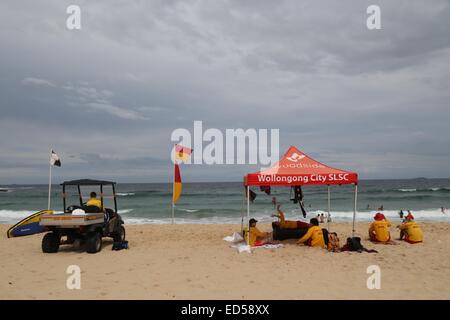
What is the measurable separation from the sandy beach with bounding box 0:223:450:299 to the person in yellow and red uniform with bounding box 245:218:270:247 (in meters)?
0.66

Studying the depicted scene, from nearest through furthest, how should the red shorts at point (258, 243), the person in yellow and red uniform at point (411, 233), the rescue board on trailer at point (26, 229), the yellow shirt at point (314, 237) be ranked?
the yellow shirt at point (314, 237) < the red shorts at point (258, 243) < the person in yellow and red uniform at point (411, 233) < the rescue board on trailer at point (26, 229)

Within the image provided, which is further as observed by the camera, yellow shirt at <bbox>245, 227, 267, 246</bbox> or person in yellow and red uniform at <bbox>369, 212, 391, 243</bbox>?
person in yellow and red uniform at <bbox>369, 212, 391, 243</bbox>

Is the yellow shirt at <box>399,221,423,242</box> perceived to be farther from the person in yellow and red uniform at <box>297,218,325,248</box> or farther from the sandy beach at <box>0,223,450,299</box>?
the person in yellow and red uniform at <box>297,218,325,248</box>

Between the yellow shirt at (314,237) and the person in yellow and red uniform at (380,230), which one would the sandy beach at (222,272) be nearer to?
the yellow shirt at (314,237)

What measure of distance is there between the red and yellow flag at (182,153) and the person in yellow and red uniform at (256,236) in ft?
21.4

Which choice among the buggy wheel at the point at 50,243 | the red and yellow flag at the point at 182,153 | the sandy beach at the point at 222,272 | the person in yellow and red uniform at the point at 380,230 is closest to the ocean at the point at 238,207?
the red and yellow flag at the point at 182,153

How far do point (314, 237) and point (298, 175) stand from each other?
1.93 meters

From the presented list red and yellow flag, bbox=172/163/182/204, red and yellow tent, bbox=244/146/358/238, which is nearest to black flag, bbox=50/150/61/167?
red and yellow flag, bbox=172/163/182/204

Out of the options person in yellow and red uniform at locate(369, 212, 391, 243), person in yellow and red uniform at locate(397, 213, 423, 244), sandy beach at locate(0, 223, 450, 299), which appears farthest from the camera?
person in yellow and red uniform at locate(397, 213, 423, 244)

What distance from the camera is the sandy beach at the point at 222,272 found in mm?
5742

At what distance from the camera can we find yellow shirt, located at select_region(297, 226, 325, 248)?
32.2 feet

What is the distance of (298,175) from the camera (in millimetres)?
9602

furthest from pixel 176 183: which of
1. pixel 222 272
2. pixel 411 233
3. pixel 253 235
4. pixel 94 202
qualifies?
pixel 411 233
